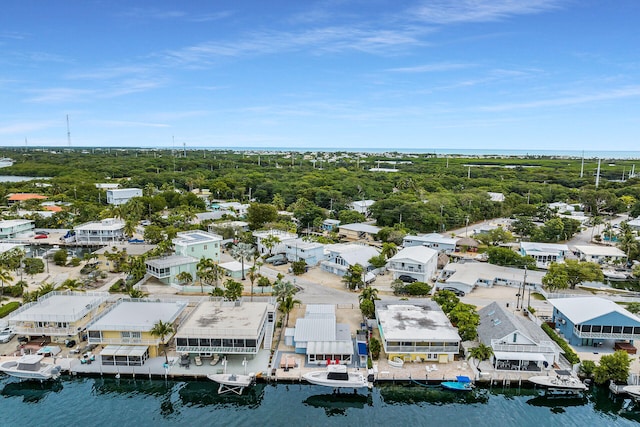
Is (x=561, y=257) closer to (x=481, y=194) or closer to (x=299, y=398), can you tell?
(x=481, y=194)

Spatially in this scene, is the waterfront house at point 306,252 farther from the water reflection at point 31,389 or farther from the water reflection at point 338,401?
the water reflection at point 31,389

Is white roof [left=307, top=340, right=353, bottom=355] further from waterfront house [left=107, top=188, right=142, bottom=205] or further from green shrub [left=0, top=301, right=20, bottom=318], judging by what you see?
waterfront house [left=107, top=188, right=142, bottom=205]

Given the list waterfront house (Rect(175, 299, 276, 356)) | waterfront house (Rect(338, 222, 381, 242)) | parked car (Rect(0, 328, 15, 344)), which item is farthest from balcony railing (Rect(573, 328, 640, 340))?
parked car (Rect(0, 328, 15, 344))

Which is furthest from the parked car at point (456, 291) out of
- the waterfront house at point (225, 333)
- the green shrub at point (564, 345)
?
the waterfront house at point (225, 333)

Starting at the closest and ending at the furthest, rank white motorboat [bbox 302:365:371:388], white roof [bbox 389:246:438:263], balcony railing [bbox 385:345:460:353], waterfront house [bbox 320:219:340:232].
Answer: white motorboat [bbox 302:365:371:388] < balcony railing [bbox 385:345:460:353] < white roof [bbox 389:246:438:263] < waterfront house [bbox 320:219:340:232]

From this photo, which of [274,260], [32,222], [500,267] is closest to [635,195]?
[500,267]

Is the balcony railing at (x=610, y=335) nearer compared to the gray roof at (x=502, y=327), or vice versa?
the gray roof at (x=502, y=327)
